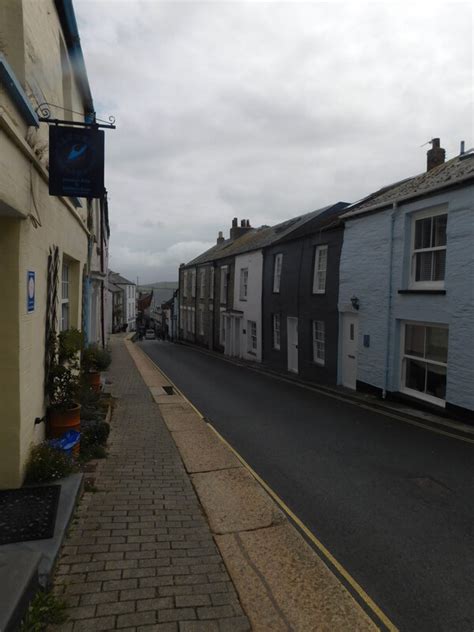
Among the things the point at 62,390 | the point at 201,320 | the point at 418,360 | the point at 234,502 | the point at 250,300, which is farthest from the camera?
the point at 201,320

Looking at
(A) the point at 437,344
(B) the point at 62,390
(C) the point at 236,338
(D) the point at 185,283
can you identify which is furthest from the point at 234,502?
(D) the point at 185,283

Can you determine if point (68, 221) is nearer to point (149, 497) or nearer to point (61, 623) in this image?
point (149, 497)

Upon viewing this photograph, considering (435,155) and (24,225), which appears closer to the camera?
(24,225)

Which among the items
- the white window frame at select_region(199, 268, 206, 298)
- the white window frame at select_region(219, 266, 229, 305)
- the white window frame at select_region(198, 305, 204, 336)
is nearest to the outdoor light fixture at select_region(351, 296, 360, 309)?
the white window frame at select_region(219, 266, 229, 305)

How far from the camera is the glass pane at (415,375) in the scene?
11562 millimetres

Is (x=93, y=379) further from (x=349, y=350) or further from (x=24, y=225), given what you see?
(x=349, y=350)

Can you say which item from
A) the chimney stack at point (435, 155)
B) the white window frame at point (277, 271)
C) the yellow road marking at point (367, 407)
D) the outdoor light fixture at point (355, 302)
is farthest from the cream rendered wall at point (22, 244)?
the white window frame at point (277, 271)

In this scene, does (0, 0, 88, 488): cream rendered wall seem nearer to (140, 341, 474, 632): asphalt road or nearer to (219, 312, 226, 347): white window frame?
(140, 341, 474, 632): asphalt road

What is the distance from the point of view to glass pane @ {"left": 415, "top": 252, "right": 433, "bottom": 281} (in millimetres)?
11477

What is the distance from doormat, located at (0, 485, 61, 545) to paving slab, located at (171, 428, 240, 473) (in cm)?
220

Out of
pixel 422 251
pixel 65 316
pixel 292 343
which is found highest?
pixel 422 251

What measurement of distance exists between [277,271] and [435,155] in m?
8.36

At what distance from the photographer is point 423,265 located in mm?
11680

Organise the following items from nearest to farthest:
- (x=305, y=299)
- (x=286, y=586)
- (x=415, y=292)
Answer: (x=286, y=586)
(x=415, y=292)
(x=305, y=299)
